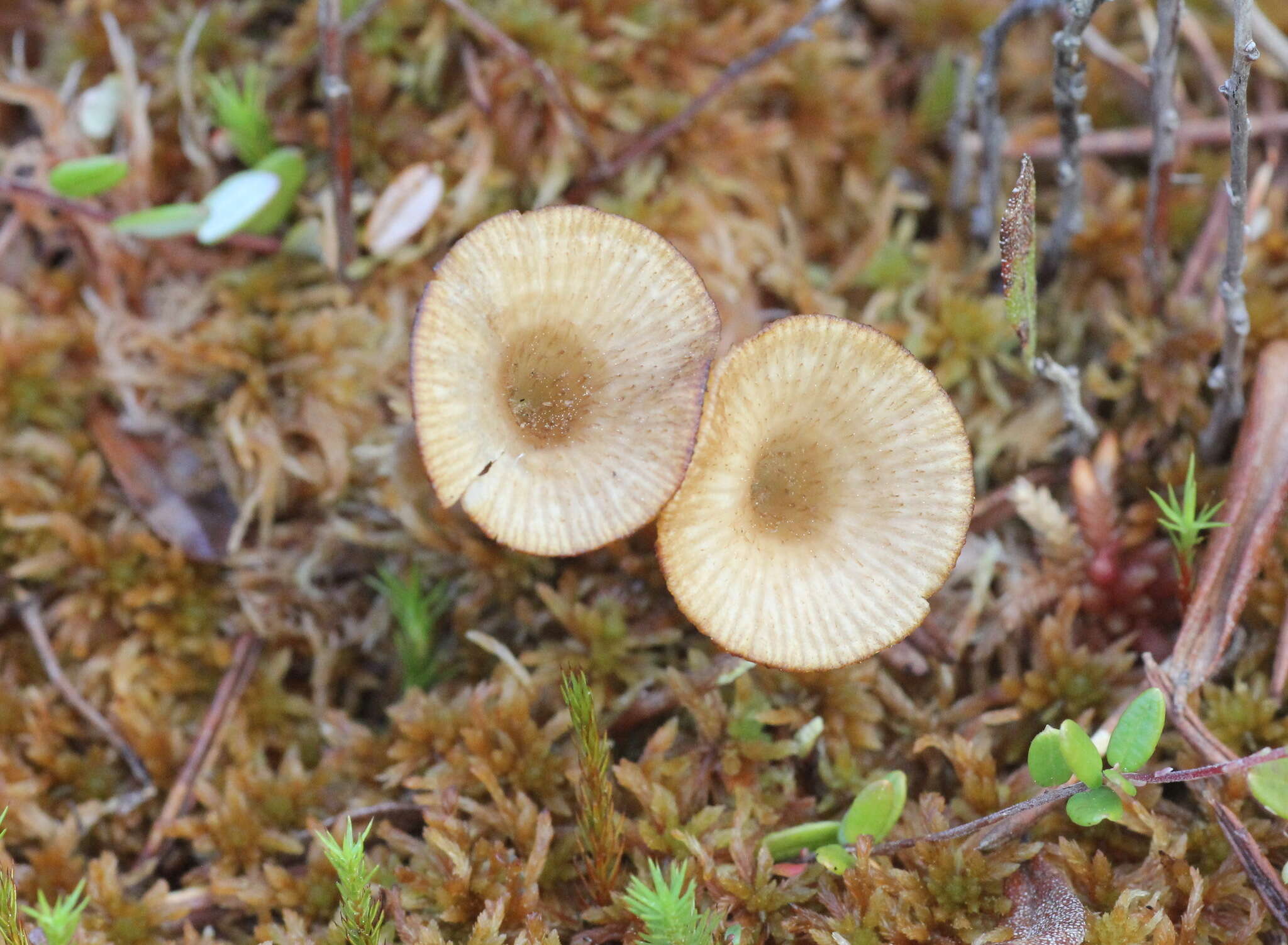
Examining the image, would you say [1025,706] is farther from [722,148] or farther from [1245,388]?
[722,148]

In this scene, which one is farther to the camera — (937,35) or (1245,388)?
(937,35)

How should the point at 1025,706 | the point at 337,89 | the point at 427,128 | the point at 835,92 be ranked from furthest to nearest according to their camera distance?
the point at 835,92
the point at 427,128
the point at 337,89
the point at 1025,706

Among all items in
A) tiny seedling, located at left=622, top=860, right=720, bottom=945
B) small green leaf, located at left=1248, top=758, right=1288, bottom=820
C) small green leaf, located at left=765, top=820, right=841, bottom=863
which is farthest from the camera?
small green leaf, located at left=765, top=820, right=841, bottom=863

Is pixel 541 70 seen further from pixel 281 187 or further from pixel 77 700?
pixel 77 700

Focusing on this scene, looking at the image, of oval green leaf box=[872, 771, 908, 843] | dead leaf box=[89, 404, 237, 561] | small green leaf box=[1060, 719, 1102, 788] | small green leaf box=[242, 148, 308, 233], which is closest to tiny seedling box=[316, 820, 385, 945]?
oval green leaf box=[872, 771, 908, 843]

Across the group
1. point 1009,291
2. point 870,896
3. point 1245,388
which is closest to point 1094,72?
point 1245,388

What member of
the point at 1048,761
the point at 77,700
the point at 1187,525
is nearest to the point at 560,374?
the point at 1048,761

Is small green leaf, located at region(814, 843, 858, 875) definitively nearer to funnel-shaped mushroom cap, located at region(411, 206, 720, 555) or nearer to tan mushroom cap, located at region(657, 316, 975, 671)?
tan mushroom cap, located at region(657, 316, 975, 671)

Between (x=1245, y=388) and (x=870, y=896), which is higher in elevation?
(x=1245, y=388)
